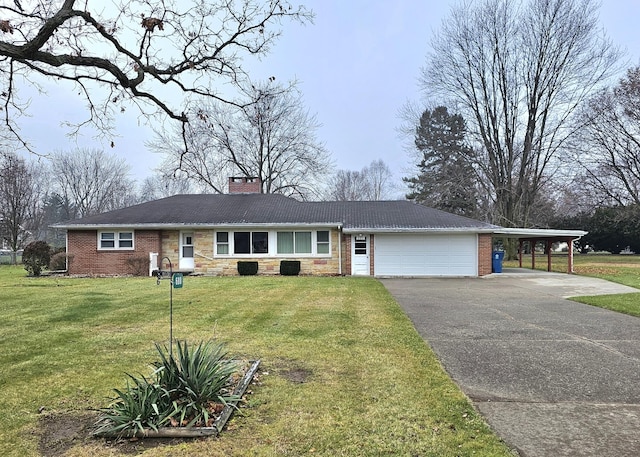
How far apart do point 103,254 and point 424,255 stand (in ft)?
49.8

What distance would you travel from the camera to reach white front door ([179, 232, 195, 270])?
2078 centimetres

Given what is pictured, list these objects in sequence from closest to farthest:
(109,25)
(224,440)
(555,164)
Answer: (224,440) < (109,25) < (555,164)

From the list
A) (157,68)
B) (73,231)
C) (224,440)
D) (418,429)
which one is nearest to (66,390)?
(224,440)

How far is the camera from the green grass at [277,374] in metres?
3.35

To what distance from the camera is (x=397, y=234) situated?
19969 mm

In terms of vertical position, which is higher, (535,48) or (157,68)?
(535,48)

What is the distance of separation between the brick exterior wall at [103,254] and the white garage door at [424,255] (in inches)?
421

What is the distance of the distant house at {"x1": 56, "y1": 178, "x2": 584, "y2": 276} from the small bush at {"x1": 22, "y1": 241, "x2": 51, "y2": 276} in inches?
40.2

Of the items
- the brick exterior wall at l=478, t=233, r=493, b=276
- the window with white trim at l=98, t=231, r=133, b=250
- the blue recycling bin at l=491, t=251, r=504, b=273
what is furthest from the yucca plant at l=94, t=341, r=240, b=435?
the blue recycling bin at l=491, t=251, r=504, b=273

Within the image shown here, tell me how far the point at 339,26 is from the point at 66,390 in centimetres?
938

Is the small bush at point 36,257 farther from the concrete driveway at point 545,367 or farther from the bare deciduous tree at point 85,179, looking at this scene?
the bare deciduous tree at point 85,179

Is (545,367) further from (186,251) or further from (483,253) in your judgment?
(186,251)

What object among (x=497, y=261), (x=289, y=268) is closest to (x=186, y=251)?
(x=289, y=268)

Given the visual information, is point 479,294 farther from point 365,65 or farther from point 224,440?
point 224,440
